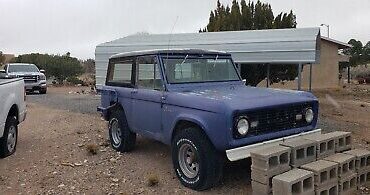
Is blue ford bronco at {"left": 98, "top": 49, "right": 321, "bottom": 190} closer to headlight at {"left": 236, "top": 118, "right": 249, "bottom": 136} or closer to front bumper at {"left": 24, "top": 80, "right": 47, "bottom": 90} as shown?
headlight at {"left": 236, "top": 118, "right": 249, "bottom": 136}

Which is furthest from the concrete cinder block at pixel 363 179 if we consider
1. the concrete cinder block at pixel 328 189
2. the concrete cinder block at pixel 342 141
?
the concrete cinder block at pixel 328 189

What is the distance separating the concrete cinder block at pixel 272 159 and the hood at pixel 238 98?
57cm

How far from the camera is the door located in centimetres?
596

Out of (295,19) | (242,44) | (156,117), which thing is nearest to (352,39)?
(295,19)

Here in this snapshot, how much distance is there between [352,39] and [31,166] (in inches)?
1880

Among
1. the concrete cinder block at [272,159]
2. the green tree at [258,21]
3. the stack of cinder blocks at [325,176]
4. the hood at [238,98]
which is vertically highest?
the green tree at [258,21]

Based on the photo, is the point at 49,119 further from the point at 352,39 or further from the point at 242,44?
the point at 352,39

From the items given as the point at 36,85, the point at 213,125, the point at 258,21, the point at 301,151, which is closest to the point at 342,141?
the point at 301,151

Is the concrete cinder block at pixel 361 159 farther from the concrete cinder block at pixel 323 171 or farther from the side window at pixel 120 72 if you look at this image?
the side window at pixel 120 72

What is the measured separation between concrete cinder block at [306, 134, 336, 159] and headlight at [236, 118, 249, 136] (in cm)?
97

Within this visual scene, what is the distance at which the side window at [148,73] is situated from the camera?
607 cm

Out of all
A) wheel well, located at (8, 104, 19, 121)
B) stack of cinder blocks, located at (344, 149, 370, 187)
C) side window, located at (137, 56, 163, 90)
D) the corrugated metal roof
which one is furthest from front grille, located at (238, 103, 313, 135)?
the corrugated metal roof

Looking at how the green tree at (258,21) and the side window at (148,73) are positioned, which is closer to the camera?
the side window at (148,73)

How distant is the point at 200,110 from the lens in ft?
16.4
